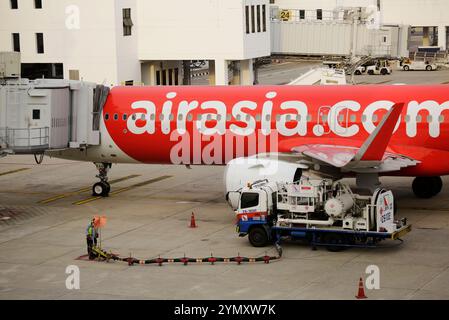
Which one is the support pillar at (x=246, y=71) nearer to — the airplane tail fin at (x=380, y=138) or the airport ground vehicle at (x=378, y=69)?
the airport ground vehicle at (x=378, y=69)

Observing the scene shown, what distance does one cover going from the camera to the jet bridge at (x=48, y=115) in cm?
4481

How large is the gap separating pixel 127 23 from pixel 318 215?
40346 mm

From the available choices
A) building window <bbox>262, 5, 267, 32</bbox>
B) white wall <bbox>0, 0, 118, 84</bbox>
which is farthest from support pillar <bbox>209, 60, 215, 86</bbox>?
white wall <bbox>0, 0, 118, 84</bbox>

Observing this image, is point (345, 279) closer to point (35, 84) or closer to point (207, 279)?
point (207, 279)

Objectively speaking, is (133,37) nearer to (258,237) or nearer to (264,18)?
(264,18)

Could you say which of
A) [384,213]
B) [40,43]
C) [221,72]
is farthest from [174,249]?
[40,43]

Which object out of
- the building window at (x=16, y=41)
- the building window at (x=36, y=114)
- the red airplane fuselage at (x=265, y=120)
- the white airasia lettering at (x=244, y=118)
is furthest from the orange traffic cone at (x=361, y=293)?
the building window at (x=16, y=41)

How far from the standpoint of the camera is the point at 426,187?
44.8 meters

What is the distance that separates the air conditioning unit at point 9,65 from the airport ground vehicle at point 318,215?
52.5 feet

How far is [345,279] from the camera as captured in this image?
31250 millimetres

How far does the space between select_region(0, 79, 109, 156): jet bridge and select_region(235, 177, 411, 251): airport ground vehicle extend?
1220 cm

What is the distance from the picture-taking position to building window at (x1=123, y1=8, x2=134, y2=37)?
7225cm

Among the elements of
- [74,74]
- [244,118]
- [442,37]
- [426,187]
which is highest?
[442,37]
